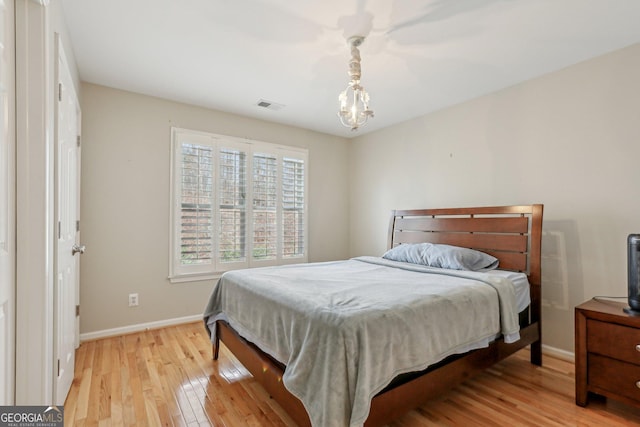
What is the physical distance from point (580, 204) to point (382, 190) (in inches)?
86.2

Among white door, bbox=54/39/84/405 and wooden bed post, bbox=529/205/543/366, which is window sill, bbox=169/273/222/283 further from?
wooden bed post, bbox=529/205/543/366

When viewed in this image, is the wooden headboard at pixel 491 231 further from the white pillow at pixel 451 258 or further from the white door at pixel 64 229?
the white door at pixel 64 229

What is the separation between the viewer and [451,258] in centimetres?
264

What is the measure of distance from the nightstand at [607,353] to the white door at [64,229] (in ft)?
10.00

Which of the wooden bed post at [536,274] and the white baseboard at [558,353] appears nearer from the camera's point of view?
the wooden bed post at [536,274]

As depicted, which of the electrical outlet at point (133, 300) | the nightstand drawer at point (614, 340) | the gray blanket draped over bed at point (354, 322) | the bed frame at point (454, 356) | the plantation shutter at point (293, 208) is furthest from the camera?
the plantation shutter at point (293, 208)

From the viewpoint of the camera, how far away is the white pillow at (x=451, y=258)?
261 cm

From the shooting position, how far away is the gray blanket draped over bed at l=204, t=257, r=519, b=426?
1327 mm

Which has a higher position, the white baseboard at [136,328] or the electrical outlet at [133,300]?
the electrical outlet at [133,300]

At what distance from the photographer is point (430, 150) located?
12.1ft

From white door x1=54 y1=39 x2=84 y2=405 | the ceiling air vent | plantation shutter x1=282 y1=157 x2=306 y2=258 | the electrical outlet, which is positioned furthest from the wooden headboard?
white door x1=54 y1=39 x2=84 y2=405

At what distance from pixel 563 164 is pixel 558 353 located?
5.29 feet

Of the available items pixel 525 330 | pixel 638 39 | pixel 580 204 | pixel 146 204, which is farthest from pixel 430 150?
pixel 146 204

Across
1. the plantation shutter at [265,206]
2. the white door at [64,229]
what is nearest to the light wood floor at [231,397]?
the white door at [64,229]
